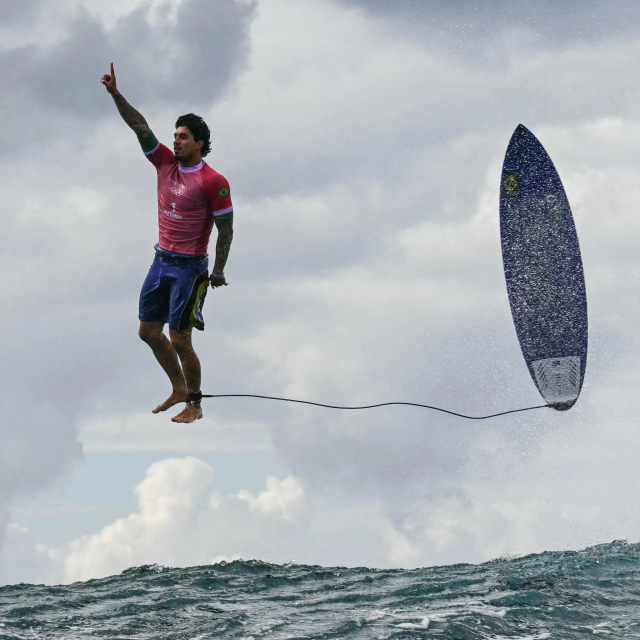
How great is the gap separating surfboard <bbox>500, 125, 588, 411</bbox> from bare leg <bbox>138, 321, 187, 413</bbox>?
8494 mm

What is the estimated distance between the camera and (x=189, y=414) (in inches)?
515

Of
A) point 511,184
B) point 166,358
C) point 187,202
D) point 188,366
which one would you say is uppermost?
point 511,184

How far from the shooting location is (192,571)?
17609mm

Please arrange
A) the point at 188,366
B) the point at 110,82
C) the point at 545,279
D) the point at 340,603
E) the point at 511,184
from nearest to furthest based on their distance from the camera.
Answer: the point at 110,82 → the point at 188,366 → the point at 340,603 → the point at 545,279 → the point at 511,184

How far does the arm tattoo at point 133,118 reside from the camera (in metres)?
12.2

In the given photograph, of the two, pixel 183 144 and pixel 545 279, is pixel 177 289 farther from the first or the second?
pixel 545 279

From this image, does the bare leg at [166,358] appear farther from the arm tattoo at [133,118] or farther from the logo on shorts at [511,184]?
the logo on shorts at [511,184]

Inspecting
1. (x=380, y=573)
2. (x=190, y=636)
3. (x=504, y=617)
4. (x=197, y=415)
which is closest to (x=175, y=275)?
(x=197, y=415)

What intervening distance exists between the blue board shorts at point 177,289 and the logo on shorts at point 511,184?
877 centimetres

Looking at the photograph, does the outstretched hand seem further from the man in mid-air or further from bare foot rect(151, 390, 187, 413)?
bare foot rect(151, 390, 187, 413)

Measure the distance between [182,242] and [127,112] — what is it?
1975 mm

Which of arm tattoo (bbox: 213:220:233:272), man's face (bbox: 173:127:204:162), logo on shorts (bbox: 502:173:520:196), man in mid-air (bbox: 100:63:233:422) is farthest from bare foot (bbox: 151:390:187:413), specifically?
logo on shorts (bbox: 502:173:520:196)

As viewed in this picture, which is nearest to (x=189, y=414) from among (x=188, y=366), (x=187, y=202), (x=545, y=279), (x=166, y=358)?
(x=188, y=366)

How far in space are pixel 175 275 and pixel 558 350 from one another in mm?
9337
